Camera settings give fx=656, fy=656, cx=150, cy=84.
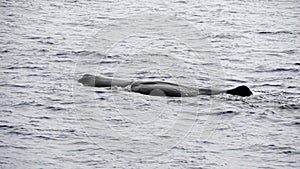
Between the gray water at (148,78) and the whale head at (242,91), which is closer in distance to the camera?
the gray water at (148,78)

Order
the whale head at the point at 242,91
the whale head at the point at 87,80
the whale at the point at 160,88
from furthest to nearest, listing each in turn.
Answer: the whale head at the point at 87,80 → the whale at the point at 160,88 → the whale head at the point at 242,91

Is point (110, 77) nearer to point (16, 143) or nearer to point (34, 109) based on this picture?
point (34, 109)

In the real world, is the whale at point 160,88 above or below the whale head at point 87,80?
above

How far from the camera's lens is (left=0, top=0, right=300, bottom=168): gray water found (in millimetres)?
13477

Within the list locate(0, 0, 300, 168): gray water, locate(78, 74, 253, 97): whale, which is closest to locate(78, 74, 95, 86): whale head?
locate(78, 74, 253, 97): whale

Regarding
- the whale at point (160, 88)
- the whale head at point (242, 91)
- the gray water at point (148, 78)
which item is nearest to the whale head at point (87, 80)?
the whale at point (160, 88)

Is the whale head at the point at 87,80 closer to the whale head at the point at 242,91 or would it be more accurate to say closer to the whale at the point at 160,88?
the whale at the point at 160,88

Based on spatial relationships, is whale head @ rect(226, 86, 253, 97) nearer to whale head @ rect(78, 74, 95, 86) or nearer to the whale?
the whale

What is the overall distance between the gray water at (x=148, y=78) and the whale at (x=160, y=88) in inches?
11.9

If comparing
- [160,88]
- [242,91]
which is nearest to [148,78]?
[160,88]

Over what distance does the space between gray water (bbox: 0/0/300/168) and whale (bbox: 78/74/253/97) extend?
11.9 inches

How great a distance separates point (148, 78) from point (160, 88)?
214cm

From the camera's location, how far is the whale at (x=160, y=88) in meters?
17.1

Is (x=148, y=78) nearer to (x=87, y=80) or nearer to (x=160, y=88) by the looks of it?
(x=87, y=80)
